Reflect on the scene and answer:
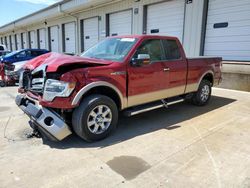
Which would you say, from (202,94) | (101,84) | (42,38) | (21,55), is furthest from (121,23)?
(42,38)

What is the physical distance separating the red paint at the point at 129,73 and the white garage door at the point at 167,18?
5.44 meters

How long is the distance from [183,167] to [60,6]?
56.5 ft

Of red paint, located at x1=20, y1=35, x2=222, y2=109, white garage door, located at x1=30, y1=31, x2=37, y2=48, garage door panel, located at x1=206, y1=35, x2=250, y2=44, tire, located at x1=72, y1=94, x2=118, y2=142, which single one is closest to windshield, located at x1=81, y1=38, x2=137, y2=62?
red paint, located at x1=20, y1=35, x2=222, y2=109

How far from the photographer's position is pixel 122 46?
4535mm

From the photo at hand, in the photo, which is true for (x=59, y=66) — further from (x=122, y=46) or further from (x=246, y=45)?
(x=246, y=45)

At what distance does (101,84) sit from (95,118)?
587 millimetres

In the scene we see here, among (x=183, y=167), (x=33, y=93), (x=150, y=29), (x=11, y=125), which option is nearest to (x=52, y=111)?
(x=33, y=93)

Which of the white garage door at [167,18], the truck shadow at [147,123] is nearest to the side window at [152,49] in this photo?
the truck shadow at [147,123]

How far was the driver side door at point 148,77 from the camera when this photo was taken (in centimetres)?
423

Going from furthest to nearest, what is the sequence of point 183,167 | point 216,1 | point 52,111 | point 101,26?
1. point 101,26
2. point 216,1
3. point 52,111
4. point 183,167

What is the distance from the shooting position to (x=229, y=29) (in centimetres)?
898

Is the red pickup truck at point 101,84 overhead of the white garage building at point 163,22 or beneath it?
beneath

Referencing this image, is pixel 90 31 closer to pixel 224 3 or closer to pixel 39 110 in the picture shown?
pixel 224 3

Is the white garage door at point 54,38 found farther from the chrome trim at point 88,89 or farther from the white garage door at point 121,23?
the chrome trim at point 88,89
